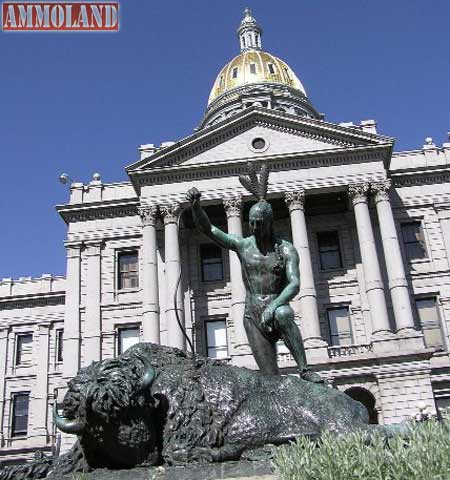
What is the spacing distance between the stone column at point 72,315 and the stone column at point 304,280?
12.1m

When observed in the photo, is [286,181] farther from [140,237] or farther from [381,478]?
[381,478]

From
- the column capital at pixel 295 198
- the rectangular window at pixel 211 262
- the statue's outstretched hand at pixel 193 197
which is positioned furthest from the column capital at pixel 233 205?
the statue's outstretched hand at pixel 193 197

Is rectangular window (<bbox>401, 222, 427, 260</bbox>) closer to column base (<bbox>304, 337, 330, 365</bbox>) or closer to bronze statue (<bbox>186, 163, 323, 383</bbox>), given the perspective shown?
column base (<bbox>304, 337, 330, 365</bbox>)

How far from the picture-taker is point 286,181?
36750 millimetres

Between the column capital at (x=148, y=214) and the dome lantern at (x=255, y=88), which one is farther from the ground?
the dome lantern at (x=255, y=88)

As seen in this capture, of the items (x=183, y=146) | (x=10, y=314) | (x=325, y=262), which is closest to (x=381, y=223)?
(x=325, y=262)

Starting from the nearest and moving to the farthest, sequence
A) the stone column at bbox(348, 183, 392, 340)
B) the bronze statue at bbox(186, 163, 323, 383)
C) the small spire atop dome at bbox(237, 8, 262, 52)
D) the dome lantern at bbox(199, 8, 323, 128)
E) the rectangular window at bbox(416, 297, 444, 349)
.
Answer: the bronze statue at bbox(186, 163, 323, 383), the stone column at bbox(348, 183, 392, 340), the rectangular window at bbox(416, 297, 444, 349), the dome lantern at bbox(199, 8, 323, 128), the small spire atop dome at bbox(237, 8, 262, 52)

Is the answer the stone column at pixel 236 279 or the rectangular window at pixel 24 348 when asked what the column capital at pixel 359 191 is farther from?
the rectangular window at pixel 24 348

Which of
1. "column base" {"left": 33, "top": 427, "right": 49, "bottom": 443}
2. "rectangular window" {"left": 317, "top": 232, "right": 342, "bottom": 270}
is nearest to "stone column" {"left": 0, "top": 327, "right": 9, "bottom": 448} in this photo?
"column base" {"left": 33, "top": 427, "right": 49, "bottom": 443}

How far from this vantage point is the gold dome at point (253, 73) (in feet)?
231

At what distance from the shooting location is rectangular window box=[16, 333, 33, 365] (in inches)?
1832

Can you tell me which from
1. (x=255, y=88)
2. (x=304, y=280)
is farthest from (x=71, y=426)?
(x=255, y=88)

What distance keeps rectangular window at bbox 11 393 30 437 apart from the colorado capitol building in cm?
216

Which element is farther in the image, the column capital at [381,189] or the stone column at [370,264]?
the column capital at [381,189]
